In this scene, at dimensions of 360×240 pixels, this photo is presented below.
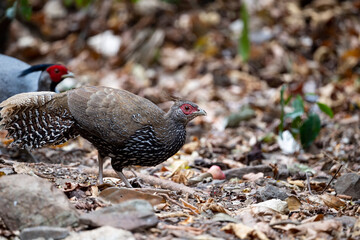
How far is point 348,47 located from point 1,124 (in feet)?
24.0

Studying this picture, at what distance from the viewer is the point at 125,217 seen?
2.78 m

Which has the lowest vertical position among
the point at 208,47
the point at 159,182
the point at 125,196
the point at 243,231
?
the point at 159,182

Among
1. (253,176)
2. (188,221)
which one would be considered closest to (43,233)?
(188,221)

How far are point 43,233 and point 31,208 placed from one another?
0.69 feet

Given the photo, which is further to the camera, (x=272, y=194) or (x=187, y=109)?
(x=187, y=109)

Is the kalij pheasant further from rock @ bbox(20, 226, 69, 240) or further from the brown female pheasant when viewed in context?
rock @ bbox(20, 226, 69, 240)

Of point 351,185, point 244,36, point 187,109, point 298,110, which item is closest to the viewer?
point 351,185

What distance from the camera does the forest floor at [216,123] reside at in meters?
2.96

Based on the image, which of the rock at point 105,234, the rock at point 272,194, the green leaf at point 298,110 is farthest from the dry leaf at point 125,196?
the green leaf at point 298,110

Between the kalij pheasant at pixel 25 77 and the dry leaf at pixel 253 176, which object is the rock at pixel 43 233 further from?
the kalij pheasant at pixel 25 77

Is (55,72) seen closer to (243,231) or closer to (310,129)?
(310,129)

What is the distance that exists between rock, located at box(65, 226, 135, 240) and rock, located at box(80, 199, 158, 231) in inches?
2.2

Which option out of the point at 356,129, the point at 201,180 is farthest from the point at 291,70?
the point at 201,180

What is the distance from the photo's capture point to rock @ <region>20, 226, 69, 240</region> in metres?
2.67
